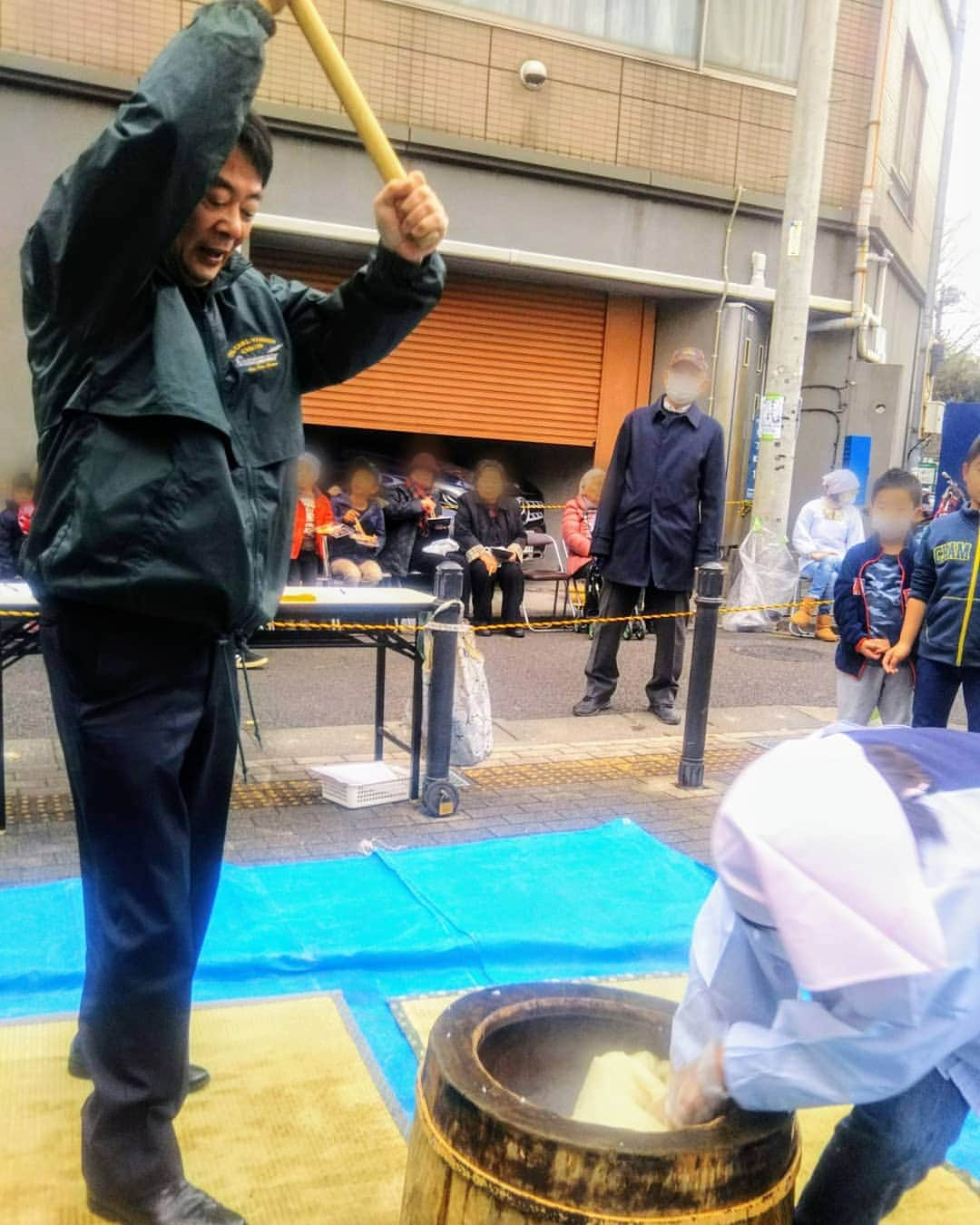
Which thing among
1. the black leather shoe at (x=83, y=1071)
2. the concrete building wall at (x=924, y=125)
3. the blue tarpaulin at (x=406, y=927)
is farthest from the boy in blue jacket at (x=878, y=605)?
the concrete building wall at (x=924, y=125)

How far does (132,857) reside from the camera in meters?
2.01

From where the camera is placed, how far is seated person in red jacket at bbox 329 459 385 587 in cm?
850

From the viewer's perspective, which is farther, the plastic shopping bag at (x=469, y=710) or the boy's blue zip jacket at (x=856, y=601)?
the boy's blue zip jacket at (x=856, y=601)

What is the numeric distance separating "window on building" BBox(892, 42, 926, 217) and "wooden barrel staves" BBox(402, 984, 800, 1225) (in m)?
13.4

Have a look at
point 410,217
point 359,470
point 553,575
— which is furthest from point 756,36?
point 410,217

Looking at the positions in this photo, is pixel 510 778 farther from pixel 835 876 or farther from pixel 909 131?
pixel 909 131

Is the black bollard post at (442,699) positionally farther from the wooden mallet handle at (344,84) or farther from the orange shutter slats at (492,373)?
the orange shutter slats at (492,373)

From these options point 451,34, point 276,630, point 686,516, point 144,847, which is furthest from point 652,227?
point 144,847

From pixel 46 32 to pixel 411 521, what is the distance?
457 centimetres

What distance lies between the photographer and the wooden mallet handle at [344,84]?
1899 mm

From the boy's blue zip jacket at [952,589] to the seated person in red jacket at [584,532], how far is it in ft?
A: 15.6

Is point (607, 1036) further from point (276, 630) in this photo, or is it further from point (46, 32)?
point (46, 32)

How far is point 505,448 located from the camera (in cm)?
1456

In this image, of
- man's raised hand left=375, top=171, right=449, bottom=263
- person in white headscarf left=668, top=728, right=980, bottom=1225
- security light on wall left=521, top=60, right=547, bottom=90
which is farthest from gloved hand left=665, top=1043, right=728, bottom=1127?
security light on wall left=521, top=60, right=547, bottom=90
